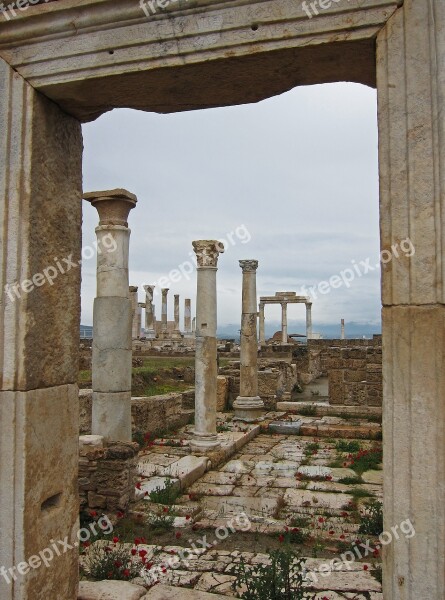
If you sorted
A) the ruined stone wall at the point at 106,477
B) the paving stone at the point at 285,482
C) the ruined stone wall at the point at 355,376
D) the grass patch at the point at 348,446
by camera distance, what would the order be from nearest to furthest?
the ruined stone wall at the point at 106,477 < the paving stone at the point at 285,482 < the grass patch at the point at 348,446 < the ruined stone wall at the point at 355,376

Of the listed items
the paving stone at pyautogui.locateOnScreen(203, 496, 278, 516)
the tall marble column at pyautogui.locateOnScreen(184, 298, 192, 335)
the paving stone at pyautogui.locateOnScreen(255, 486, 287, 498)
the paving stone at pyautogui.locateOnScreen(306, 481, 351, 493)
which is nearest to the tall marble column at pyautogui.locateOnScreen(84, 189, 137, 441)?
the paving stone at pyautogui.locateOnScreen(203, 496, 278, 516)

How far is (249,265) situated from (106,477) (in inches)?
358

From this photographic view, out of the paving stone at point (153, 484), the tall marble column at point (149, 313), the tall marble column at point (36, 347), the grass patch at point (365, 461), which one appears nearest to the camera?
the tall marble column at point (36, 347)

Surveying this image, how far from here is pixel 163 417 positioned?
11.5m

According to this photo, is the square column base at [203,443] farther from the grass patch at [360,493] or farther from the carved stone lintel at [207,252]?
the carved stone lintel at [207,252]

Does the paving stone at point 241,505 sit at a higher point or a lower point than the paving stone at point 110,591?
lower

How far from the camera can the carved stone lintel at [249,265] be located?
14461 millimetres

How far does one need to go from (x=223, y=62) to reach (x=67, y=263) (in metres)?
1.46

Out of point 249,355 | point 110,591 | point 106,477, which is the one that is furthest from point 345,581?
point 249,355

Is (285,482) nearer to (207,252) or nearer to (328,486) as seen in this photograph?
(328,486)

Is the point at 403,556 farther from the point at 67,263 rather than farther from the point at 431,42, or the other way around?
the point at 67,263

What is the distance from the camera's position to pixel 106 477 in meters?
6.14

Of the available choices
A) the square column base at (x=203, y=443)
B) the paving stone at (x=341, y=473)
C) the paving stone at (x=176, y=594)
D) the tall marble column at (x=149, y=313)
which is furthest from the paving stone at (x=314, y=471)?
the tall marble column at (x=149, y=313)

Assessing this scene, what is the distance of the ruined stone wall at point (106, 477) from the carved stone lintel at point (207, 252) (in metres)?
5.30
